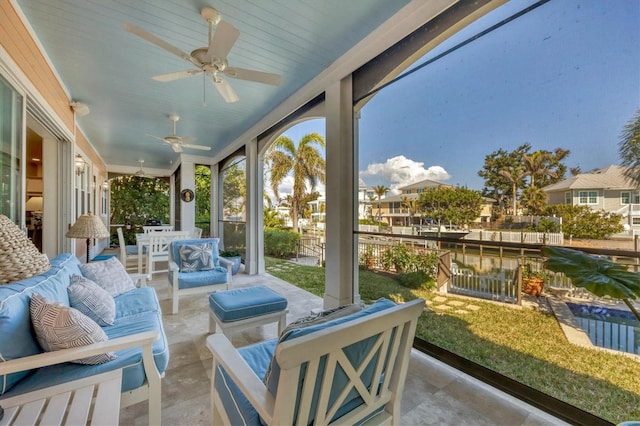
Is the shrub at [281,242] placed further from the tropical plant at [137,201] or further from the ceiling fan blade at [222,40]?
the ceiling fan blade at [222,40]

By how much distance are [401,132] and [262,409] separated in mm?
2782

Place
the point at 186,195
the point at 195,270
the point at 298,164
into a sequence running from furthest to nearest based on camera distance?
the point at 298,164, the point at 186,195, the point at 195,270

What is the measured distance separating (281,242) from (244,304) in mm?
5604

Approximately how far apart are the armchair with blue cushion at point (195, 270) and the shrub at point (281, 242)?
13.3ft

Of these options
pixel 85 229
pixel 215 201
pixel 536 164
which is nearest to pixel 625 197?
pixel 536 164

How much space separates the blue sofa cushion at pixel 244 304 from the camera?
2.41 meters

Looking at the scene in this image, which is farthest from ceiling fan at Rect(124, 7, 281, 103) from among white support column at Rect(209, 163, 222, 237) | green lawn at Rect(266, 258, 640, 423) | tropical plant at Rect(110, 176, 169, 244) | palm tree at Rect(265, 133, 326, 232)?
tropical plant at Rect(110, 176, 169, 244)

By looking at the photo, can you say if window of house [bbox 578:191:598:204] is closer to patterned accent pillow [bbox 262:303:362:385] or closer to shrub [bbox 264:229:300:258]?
patterned accent pillow [bbox 262:303:362:385]

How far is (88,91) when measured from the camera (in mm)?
3857

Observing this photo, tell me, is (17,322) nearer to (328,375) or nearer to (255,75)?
(328,375)

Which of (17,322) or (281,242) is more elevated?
(17,322)

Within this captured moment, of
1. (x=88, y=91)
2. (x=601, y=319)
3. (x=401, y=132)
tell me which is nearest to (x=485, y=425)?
(x=601, y=319)

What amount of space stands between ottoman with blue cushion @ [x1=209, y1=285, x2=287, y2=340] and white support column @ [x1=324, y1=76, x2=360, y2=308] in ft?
2.63

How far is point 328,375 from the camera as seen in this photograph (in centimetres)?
96
